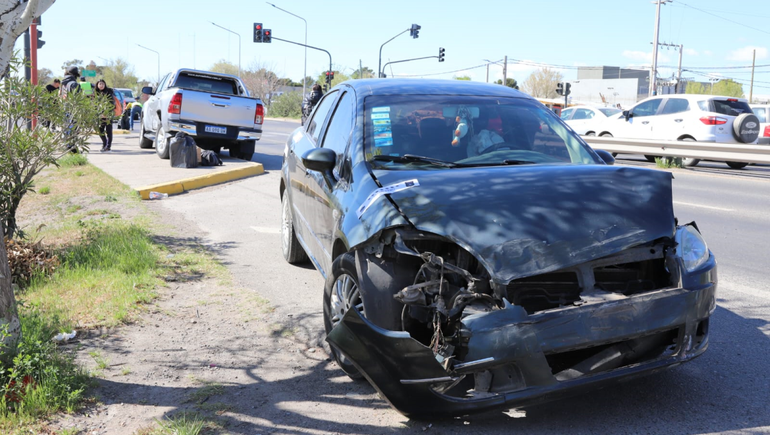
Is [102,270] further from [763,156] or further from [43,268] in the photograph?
[763,156]

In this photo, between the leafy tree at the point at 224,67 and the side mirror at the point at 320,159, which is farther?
the leafy tree at the point at 224,67

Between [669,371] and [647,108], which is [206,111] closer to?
[647,108]

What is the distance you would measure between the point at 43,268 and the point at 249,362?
2.99m

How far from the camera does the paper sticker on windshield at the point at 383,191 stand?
3.51 m

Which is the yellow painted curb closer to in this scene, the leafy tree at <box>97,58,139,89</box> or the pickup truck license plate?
the pickup truck license plate

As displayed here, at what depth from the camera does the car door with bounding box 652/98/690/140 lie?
1795 cm

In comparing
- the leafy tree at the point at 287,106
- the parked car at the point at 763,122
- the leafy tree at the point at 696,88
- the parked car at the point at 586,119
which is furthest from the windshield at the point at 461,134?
the leafy tree at the point at 696,88

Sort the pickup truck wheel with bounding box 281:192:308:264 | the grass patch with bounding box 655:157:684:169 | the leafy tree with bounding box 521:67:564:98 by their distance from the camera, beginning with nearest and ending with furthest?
the pickup truck wheel with bounding box 281:192:308:264
the grass patch with bounding box 655:157:684:169
the leafy tree with bounding box 521:67:564:98

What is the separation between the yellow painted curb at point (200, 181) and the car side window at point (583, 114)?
1224cm

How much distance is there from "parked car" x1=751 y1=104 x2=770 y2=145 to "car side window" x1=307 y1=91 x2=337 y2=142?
18.6m

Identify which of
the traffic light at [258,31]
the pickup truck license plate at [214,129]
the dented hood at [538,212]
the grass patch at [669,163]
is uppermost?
the traffic light at [258,31]

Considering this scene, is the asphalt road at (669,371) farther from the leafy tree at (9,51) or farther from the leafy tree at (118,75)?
the leafy tree at (118,75)

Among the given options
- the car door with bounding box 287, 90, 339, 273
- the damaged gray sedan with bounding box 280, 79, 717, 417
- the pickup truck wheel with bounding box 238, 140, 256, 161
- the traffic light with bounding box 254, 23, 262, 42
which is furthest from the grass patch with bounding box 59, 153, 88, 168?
the traffic light with bounding box 254, 23, 262, 42

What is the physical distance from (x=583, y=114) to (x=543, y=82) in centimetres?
7885
